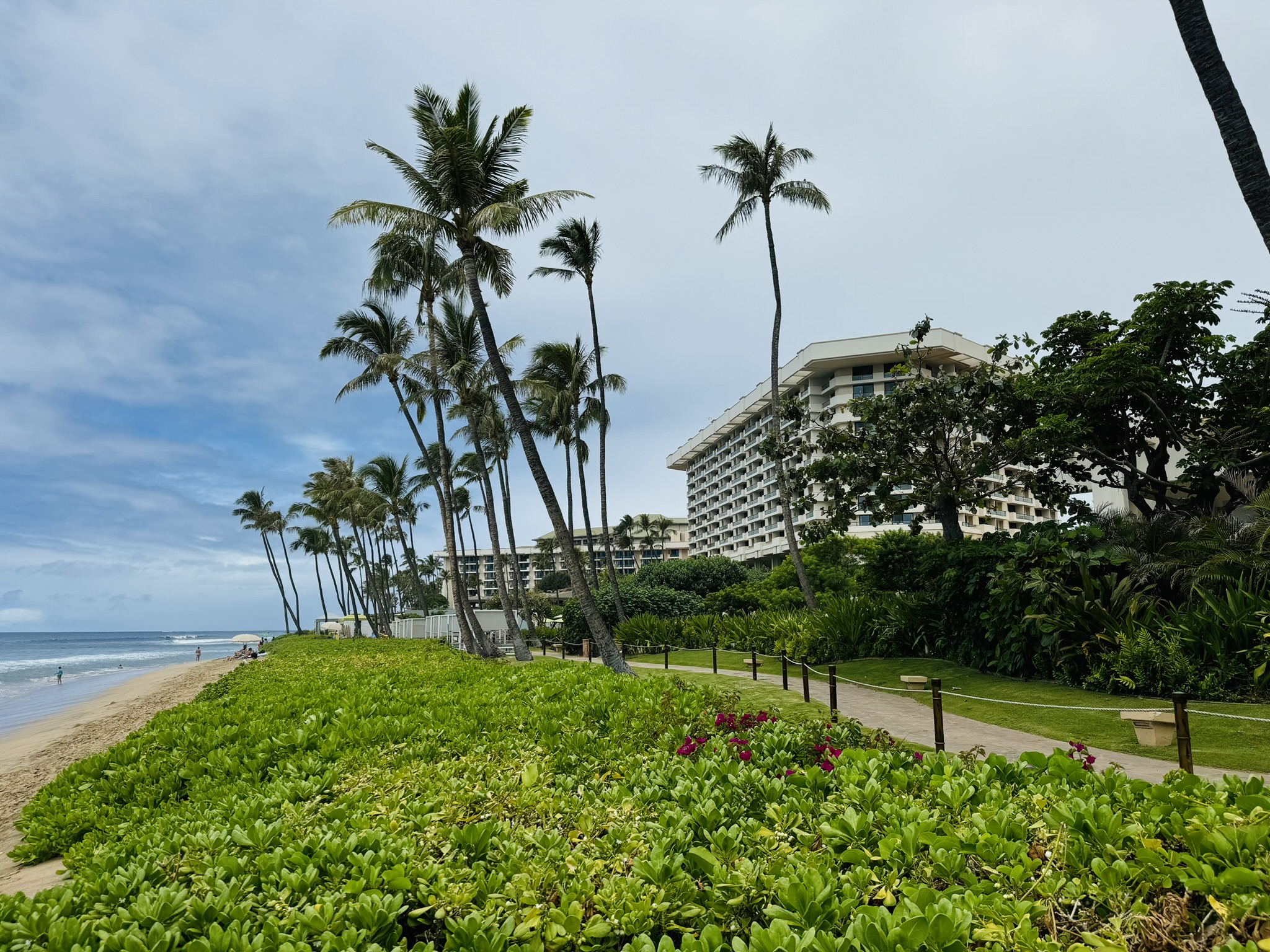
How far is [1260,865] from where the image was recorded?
94.3 inches

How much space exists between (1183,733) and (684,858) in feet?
17.8

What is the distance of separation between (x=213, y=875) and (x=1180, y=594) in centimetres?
1600

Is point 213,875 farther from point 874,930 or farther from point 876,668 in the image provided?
point 876,668

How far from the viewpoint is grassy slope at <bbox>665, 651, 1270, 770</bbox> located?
8516 millimetres

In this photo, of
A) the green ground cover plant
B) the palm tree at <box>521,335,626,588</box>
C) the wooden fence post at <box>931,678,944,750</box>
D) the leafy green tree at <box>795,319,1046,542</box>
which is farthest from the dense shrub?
the green ground cover plant

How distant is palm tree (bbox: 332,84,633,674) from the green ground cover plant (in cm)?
1101

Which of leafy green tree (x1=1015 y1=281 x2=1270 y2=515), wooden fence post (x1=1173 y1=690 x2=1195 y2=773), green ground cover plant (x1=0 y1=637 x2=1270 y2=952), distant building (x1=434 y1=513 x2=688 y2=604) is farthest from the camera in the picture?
distant building (x1=434 y1=513 x2=688 y2=604)

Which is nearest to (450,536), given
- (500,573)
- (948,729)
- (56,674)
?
(500,573)

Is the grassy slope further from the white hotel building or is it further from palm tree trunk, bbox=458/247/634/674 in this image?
the white hotel building

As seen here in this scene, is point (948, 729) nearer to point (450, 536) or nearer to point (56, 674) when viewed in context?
point (450, 536)

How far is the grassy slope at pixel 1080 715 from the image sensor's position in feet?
27.9

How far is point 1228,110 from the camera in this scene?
25.5 feet

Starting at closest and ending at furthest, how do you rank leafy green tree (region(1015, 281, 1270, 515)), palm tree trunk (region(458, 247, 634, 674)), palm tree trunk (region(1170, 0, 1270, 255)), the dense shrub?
palm tree trunk (region(1170, 0, 1270, 255)), palm tree trunk (region(458, 247, 634, 674)), leafy green tree (region(1015, 281, 1270, 515)), the dense shrub

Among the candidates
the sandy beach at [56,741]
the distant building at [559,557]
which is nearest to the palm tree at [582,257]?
the sandy beach at [56,741]
